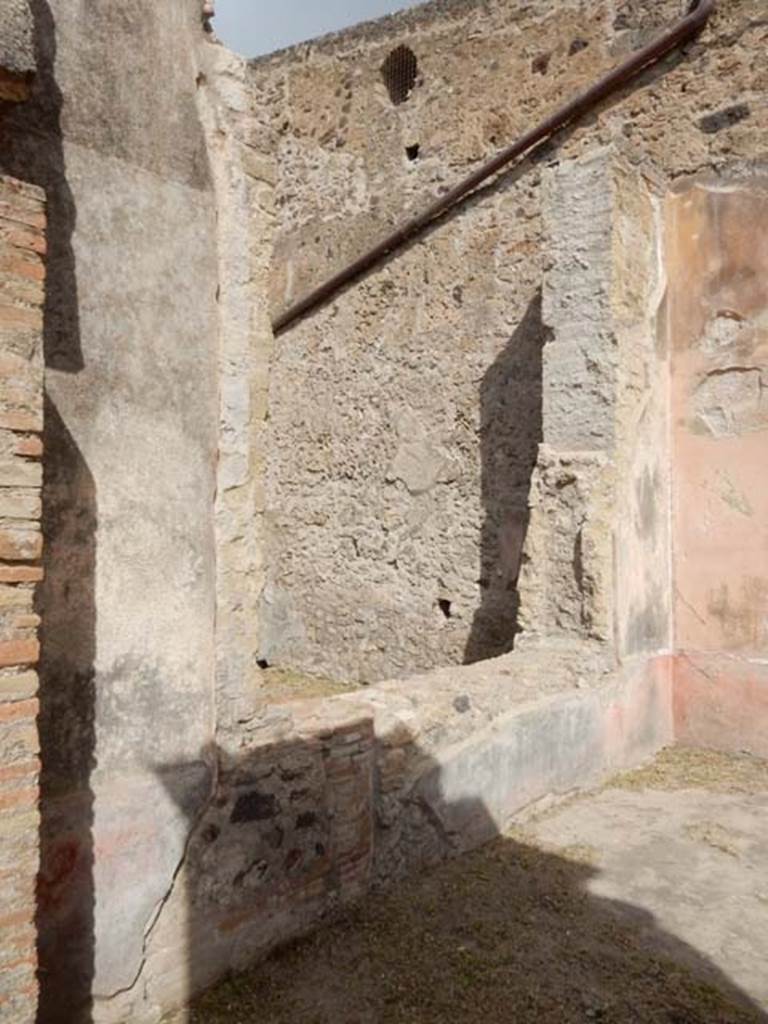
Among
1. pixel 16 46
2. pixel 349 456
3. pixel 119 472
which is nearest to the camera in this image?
pixel 16 46

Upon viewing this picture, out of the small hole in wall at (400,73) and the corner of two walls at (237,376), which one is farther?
the small hole in wall at (400,73)

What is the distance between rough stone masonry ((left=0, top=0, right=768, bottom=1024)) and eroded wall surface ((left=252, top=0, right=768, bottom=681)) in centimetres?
3

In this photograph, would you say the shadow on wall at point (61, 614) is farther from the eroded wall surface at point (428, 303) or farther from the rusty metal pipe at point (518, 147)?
the rusty metal pipe at point (518, 147)

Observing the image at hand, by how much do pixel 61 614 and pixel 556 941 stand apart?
6.84ft

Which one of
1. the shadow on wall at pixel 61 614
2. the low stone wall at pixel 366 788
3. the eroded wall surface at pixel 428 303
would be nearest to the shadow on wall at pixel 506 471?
the eroded wall surface at pixel 428 303

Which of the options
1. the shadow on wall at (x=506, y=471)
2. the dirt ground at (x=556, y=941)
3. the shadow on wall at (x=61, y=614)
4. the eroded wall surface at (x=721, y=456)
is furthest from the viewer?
the shadow on wall at (x=506, y=471)

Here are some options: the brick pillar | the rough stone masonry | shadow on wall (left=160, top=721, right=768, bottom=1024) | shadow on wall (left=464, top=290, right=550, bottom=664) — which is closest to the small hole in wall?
the rough stone masonry

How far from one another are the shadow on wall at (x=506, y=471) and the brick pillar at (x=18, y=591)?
4.78 meters

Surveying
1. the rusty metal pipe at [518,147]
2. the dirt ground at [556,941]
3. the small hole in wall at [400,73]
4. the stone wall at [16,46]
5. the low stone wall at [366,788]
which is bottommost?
the dirt ground at [556,941]

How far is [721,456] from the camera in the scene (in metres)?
5.44

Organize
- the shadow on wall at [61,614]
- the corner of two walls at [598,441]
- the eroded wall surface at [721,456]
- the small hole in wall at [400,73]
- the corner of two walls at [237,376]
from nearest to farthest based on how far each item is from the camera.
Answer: the shadow on wall at [61,614] → the corner of two walls at [237,376] → the corner of two walls at [598,441] → the eroded wall surface at [721,456] → the small hole in wall at [400,73]

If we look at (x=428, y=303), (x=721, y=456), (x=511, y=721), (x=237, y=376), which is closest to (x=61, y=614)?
(x=237, y=376)

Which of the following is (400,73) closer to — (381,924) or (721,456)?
(721,456)

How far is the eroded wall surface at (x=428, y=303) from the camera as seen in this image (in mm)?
6547
